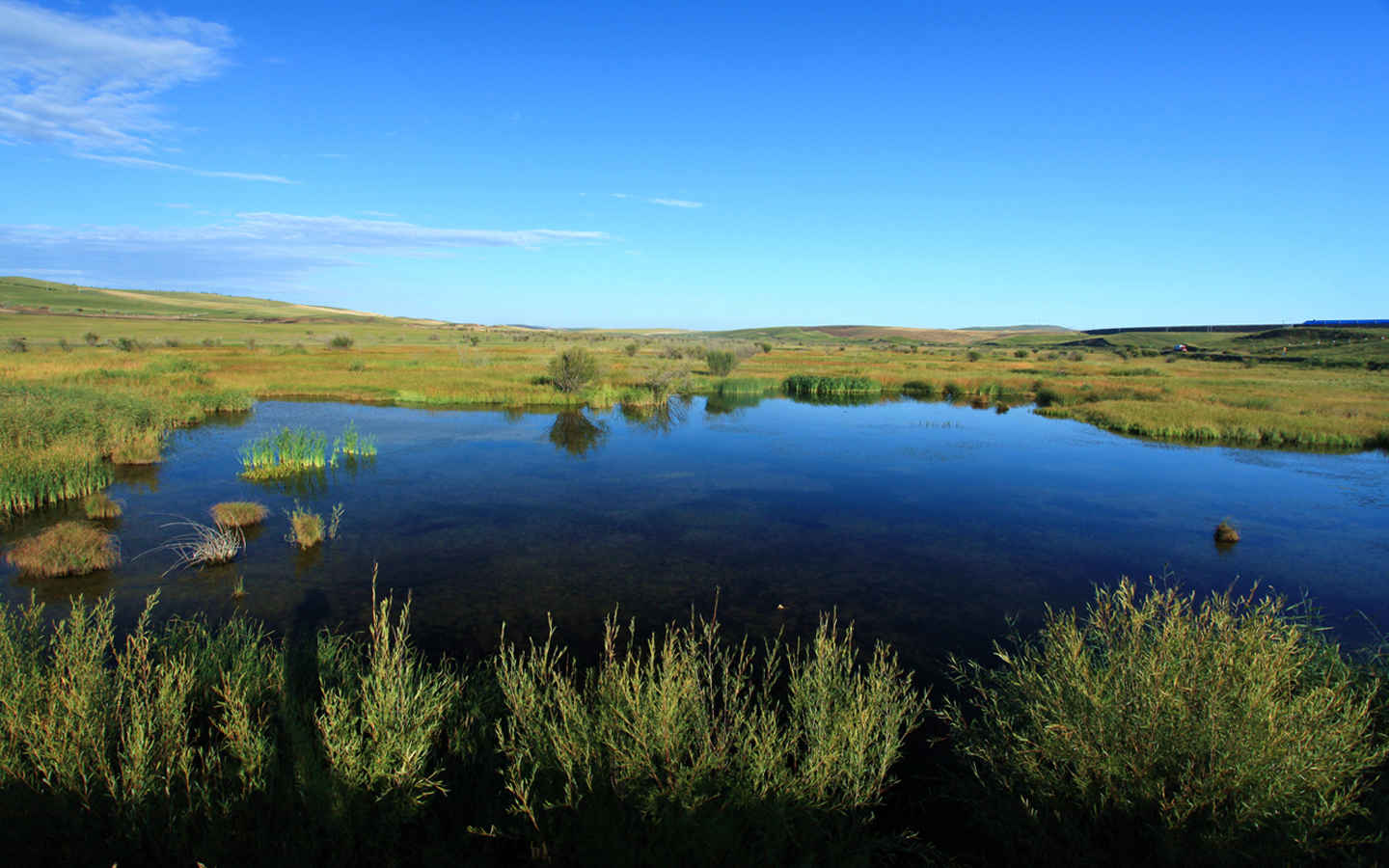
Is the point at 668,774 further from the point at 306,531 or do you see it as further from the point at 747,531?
the point at 306,531

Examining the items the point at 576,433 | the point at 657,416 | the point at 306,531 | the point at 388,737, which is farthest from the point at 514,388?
the point at 388,737

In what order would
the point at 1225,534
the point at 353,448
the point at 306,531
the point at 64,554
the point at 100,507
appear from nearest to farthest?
the point at 64,554
the point at 306,531
the point at 100,507
the point at 1225,534
the point at 353,448

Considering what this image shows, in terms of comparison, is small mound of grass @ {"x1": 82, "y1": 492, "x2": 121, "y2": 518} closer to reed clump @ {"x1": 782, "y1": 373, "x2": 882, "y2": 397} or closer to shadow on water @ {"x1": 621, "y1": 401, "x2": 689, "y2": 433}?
shadow on water @ {"x1": 621, "y1": 401, "x2": 689, "y2": 433}

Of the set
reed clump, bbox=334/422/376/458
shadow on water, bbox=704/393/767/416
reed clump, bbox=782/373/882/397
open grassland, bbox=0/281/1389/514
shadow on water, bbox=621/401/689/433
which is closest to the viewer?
open grassland, bbox=0/281/1389/514

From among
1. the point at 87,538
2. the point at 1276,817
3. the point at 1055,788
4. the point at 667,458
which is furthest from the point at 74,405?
the point at 1276,817

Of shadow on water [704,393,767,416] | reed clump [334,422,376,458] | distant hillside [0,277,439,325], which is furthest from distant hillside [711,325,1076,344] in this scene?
reed clump [334,422,376,458]

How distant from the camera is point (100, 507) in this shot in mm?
11539

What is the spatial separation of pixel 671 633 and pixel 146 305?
4885 inches

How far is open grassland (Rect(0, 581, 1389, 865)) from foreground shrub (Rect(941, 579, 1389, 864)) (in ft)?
0.06

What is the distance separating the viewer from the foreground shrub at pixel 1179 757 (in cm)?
346

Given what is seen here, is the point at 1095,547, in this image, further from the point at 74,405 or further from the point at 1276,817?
the point at 74,405

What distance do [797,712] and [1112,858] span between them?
204 centimetres

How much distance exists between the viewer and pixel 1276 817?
342cm

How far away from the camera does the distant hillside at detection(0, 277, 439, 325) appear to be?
269ft
